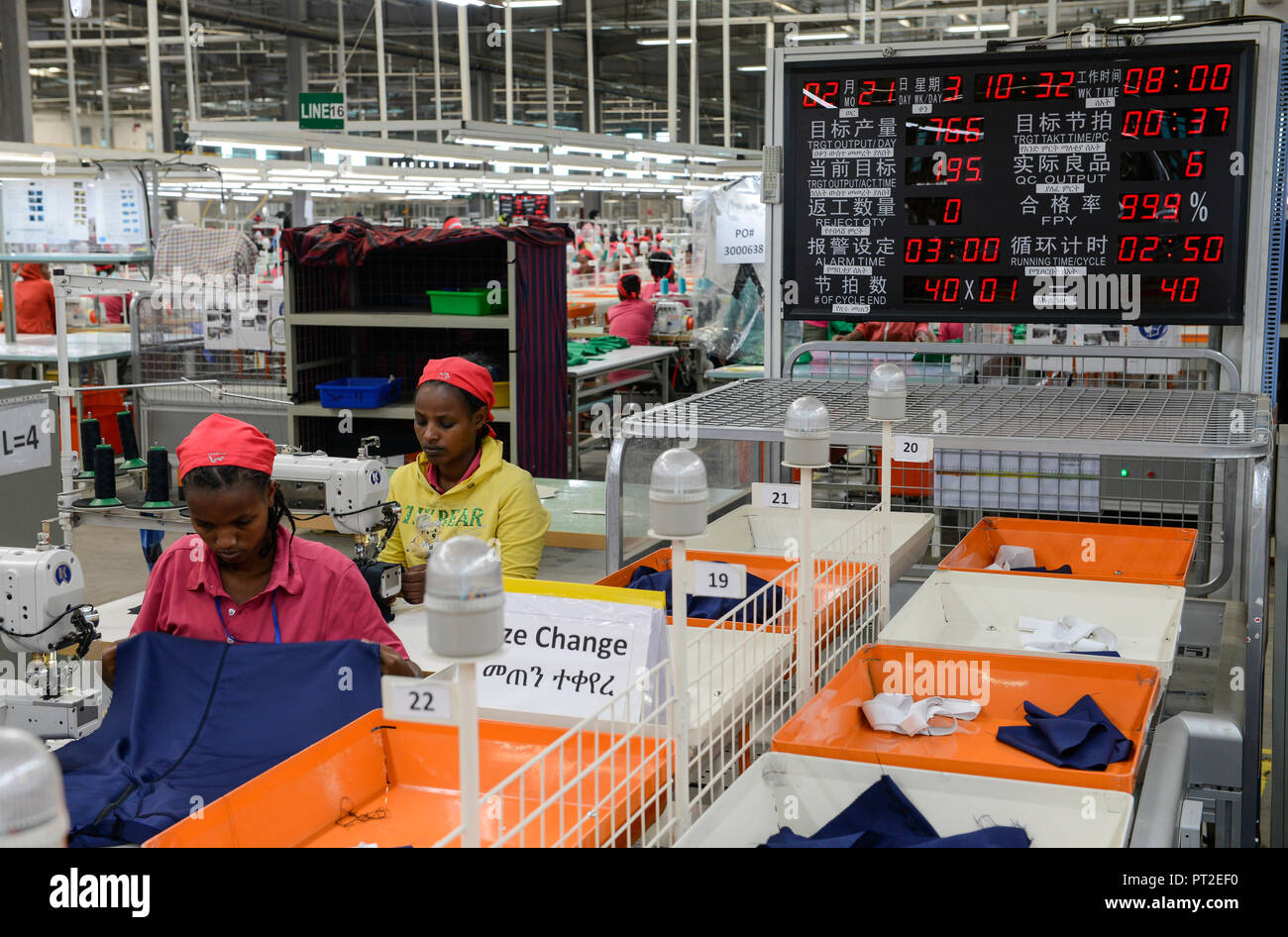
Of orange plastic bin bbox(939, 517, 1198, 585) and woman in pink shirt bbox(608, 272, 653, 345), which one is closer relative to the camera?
orange plastic bin bbox(939, 517, 1198, 585)

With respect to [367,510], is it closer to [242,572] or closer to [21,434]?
[242,572]

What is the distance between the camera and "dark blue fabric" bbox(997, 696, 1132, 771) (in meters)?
2.13

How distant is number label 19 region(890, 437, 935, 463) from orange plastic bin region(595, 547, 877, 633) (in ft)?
0.77

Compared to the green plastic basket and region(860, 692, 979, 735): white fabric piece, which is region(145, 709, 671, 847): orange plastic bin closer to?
region(860, 692, 979, 735): white fabric piece

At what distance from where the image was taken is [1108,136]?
410cm

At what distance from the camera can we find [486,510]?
3.54 meters

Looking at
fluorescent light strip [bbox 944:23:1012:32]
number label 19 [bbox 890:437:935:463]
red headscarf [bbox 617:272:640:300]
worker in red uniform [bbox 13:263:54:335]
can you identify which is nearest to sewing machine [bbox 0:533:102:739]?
number label 19 [bbox 890:437:935:463]

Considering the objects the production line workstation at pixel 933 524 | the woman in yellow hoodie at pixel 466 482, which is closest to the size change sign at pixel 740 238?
→ the production line workstation at pixel 933 524

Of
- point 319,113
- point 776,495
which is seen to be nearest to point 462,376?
point 776,495

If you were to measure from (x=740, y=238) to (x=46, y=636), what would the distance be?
6836 millimetres

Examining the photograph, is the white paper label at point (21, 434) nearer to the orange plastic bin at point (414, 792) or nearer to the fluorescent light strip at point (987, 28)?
the orange plastic bin at point (414, 792)

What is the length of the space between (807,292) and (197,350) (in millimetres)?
4985
